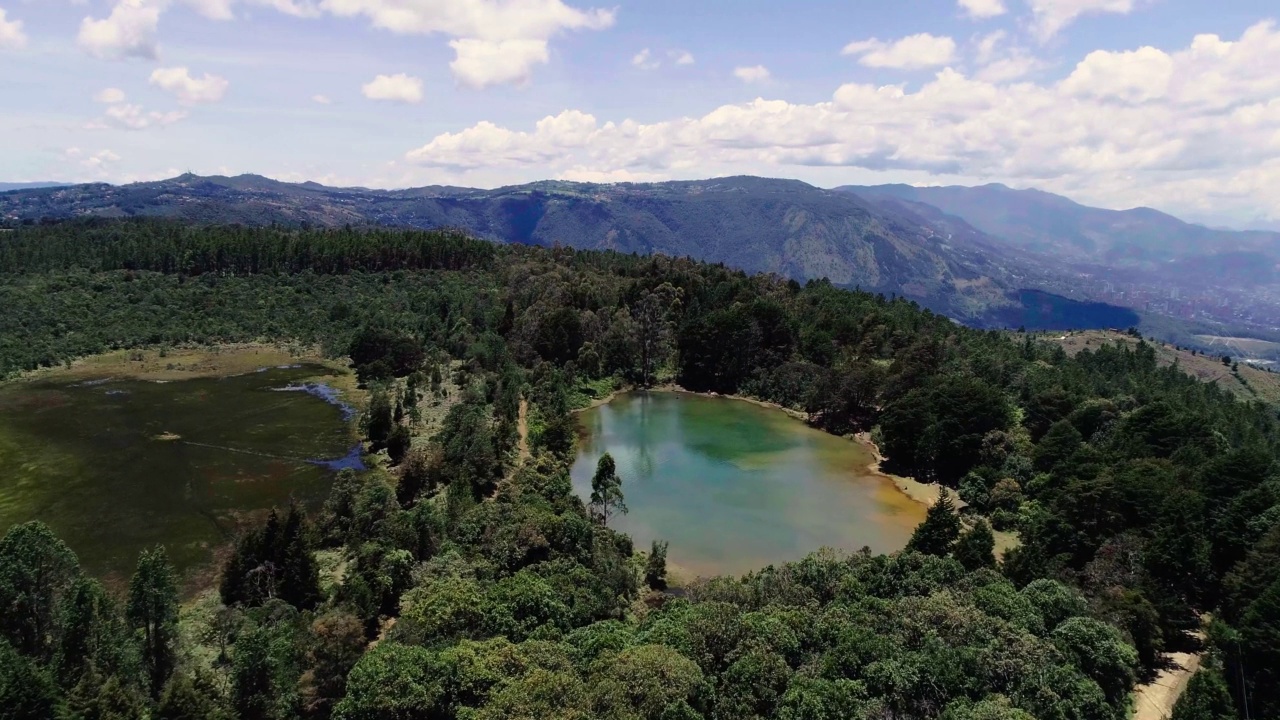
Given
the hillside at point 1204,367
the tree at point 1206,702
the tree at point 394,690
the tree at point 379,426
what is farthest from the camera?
the hillside at point 1204,367

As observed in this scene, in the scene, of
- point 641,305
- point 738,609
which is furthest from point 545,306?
point 738,609

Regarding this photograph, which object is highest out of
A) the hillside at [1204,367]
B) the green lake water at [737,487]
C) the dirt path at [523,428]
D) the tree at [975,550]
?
the hillside at [1204,367]

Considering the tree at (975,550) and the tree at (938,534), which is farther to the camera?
the tree at (938,534)

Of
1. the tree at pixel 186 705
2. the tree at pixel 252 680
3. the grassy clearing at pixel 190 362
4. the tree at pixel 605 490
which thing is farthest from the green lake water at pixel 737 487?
the grassy clearing at pixel 190 362

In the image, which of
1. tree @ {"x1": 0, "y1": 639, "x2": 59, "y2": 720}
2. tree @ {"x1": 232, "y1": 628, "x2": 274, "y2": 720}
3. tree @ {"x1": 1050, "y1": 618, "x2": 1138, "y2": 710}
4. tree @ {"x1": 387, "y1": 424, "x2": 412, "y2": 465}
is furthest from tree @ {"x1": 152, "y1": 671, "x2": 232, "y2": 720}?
tree @ {"x1": 387, "y1": 424, "x2": 412, "y2": 465}

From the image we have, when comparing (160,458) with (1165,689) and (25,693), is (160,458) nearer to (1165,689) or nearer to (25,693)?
(25,693)

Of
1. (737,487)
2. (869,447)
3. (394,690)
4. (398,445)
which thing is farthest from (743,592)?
(869,447)

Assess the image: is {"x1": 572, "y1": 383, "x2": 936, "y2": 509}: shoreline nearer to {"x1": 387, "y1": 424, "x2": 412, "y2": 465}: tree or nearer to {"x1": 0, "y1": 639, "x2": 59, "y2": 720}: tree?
{"x1": 387, "y1": 424, "x2": 412, "y2": 465}: tree

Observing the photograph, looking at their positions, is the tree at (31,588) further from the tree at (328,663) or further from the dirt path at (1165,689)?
Answer: the dirt path at (1165,689)
